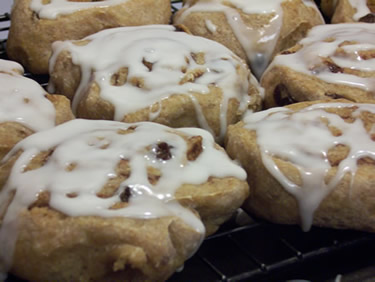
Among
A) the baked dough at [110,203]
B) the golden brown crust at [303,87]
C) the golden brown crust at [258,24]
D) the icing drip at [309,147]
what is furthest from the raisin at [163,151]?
the golden brown crust at [258,24]

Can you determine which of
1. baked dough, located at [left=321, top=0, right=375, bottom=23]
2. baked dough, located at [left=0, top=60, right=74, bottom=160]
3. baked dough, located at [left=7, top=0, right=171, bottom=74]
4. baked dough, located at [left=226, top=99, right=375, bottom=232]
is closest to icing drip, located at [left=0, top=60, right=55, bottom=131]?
baked dough, located at [left=0, top=60, right=74, bottom=160]

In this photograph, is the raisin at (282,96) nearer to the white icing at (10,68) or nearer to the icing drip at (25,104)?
the icing drip at (25,104)

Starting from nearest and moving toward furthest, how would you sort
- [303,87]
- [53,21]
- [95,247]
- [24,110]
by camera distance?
[95,247] → [24,110] → [303,87] → [53,21]

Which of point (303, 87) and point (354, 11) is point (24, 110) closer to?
point (303, 87)

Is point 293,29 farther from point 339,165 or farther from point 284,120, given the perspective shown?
point 339,165

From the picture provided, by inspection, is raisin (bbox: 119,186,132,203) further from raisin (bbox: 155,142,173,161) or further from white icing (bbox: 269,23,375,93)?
white icing (bbox: 269,23,375,93)

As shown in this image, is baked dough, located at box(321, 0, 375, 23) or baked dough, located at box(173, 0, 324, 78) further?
baked dough, located at box(321, 0, 375, 23)

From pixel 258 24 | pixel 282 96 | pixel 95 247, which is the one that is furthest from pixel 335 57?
pixel 95 247

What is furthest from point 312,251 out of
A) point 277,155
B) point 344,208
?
point 277,155
